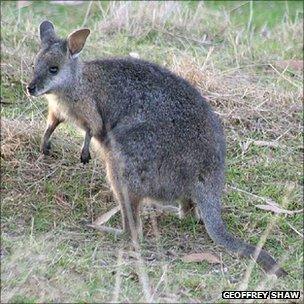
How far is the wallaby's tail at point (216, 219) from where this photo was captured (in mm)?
4953

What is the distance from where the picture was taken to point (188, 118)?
5.26 meters

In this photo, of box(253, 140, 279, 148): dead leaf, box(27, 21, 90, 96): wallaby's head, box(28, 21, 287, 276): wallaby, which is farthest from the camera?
box(253, 140, 279, 148): dead leaf

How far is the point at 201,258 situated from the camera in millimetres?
5055

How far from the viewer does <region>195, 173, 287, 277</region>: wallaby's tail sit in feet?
16.3

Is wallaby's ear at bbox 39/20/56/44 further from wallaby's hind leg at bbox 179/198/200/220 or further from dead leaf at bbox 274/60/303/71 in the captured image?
dead leaf at bbox 274/60/303/71

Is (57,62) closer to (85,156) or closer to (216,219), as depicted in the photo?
(85,156)

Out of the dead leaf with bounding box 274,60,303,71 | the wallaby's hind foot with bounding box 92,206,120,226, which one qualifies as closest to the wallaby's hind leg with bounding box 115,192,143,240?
the wallaby's hind foot with bounding box 92,206,120,226

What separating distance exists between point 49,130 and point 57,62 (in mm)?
513

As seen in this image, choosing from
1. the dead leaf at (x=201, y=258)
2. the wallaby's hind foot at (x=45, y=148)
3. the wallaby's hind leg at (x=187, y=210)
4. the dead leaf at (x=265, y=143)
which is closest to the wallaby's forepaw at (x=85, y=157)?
the wallaby's hind foot at (x=45, y=148)

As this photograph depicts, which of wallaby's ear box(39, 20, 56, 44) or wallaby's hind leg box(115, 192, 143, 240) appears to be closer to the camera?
wallaby's hind leg box(115, 192, 143, 240)

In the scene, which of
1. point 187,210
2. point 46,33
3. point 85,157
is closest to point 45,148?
point 85,157

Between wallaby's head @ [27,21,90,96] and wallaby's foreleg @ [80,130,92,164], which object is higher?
wallaby's head @ [27,21,90,96]

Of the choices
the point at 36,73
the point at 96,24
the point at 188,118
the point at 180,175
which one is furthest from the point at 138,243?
the point at 96,24

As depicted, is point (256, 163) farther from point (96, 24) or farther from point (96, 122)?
point (96, 24)
